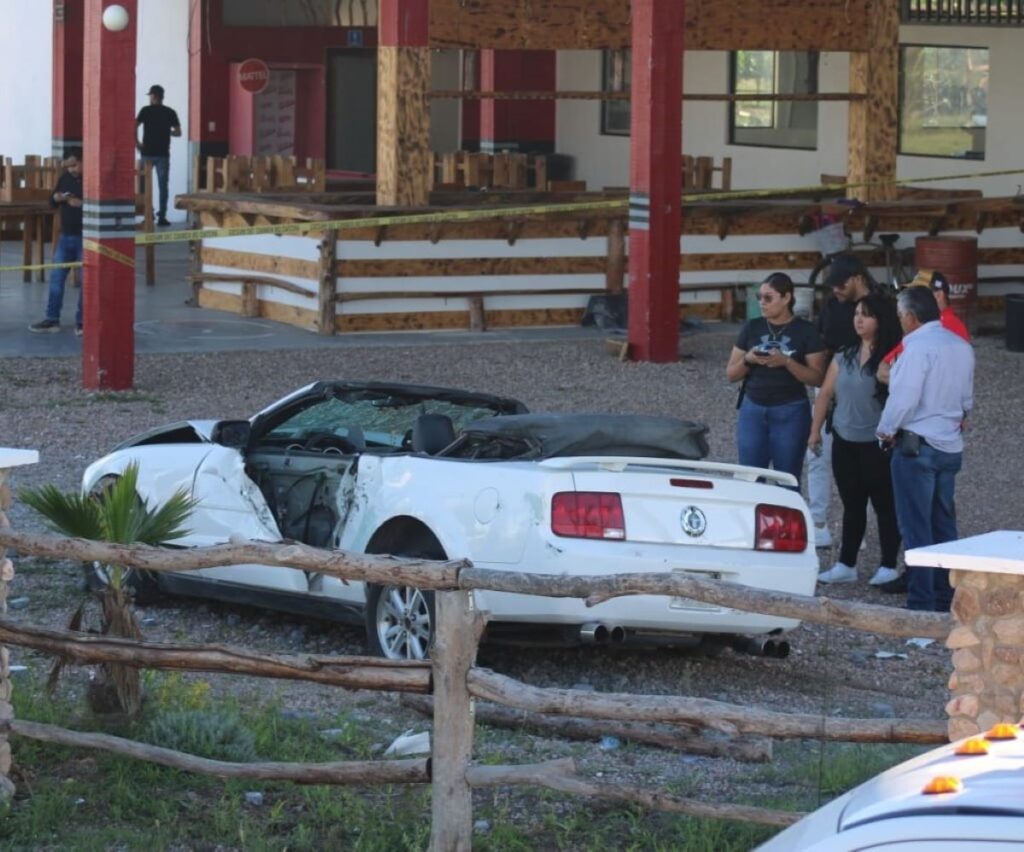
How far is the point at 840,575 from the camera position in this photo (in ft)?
33.4

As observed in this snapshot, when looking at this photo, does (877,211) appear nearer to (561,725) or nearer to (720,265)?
(720,265)

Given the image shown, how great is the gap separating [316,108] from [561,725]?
27065 mm

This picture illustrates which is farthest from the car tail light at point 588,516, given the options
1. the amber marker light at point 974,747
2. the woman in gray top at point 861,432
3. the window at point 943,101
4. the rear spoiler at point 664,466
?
A: the window at point 943,101

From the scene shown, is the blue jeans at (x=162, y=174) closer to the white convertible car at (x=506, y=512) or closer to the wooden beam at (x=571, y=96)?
the wooden beam at (x=571, y=96)

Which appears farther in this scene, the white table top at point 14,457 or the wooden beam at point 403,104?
the wooden beam at point 403,104

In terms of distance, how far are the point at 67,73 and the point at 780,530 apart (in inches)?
908

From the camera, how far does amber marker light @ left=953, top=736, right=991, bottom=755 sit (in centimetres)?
331

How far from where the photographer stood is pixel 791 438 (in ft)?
33.4

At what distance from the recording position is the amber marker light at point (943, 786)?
3033mm

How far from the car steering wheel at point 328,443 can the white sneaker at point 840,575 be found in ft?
8.76

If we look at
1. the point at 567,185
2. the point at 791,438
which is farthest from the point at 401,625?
the point at 567,185

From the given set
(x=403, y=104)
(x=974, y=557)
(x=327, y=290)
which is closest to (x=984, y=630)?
(x=974, y=557)

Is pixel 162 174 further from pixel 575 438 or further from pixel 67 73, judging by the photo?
pixel 575 438

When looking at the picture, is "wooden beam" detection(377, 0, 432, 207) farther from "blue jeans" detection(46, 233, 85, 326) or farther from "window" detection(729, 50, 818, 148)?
"window" detection(729, 50, 818, 148)
